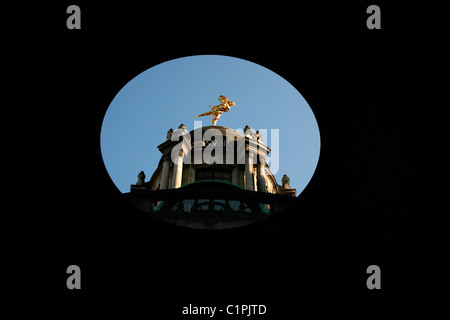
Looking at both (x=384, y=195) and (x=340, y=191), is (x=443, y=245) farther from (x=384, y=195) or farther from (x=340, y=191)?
(x=340, y=191)

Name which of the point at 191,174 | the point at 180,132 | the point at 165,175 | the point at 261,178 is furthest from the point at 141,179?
the point at 261,178

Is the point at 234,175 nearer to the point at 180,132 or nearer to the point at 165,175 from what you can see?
the point at 165,175

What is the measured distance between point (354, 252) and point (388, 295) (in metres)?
0.96

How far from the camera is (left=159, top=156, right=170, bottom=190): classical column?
28547 millimetres

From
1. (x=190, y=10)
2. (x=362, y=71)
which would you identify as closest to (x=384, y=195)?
(x=362, y=71)

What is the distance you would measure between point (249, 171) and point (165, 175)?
5.55 metres

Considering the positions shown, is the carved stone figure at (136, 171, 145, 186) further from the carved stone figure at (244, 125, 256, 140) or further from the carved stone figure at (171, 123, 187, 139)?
the carved stone figure at (244, 125, 256, 140)

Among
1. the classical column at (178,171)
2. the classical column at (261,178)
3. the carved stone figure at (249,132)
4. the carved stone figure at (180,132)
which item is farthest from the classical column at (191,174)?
the carved stone figure at (249,132)

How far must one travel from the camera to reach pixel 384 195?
761 cm

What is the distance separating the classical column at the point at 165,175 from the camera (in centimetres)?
2855

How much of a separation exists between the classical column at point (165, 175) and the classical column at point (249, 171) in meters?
5.20

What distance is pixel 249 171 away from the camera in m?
28.5

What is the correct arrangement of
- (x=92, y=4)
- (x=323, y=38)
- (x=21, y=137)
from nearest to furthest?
1. (x=21, y=137)
2. (x=92, y=4)
3. (x=323, y=38)

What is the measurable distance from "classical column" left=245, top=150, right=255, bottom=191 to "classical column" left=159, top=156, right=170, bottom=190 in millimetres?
5201
